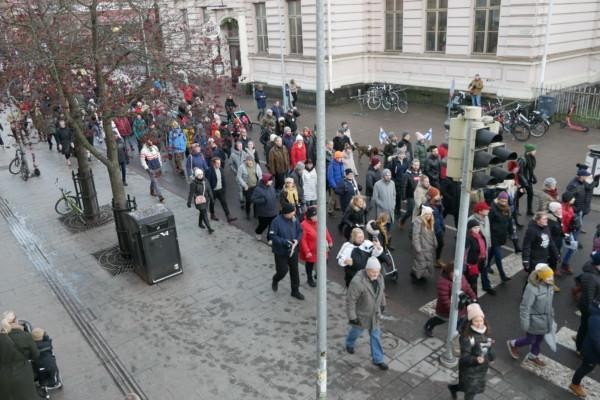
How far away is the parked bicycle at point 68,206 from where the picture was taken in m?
12.7

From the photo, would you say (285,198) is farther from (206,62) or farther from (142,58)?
(142,58)

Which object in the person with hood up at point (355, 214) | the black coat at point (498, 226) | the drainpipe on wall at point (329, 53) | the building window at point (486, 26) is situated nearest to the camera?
the black coat at point (498, 226)

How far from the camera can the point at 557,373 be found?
6625mm

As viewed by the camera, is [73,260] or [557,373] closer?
[557,373]

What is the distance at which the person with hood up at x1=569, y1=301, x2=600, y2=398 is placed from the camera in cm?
595

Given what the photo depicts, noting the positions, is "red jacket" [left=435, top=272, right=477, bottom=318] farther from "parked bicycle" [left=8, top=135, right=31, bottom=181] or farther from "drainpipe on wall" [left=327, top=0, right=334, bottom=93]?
"drainpipe on wall" [left=327, top=0, right=334, bottom=93]

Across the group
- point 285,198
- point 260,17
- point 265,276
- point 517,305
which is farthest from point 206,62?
point 260,17

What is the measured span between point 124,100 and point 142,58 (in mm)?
862

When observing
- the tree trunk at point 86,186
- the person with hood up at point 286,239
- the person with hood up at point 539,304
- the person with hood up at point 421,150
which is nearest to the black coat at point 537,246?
the person with hood up at point 539,304

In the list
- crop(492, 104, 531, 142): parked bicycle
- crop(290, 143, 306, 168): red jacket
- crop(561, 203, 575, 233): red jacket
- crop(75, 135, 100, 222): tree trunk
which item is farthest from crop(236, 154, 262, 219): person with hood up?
crop(492, 104, 531, 142): parked bicycle

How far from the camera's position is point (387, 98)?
76.6ft

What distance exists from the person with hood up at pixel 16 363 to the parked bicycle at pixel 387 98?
62.0 feet

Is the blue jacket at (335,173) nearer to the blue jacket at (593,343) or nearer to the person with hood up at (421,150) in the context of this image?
the person with hood up at (421,150)

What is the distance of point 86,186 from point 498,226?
886 centimetres
